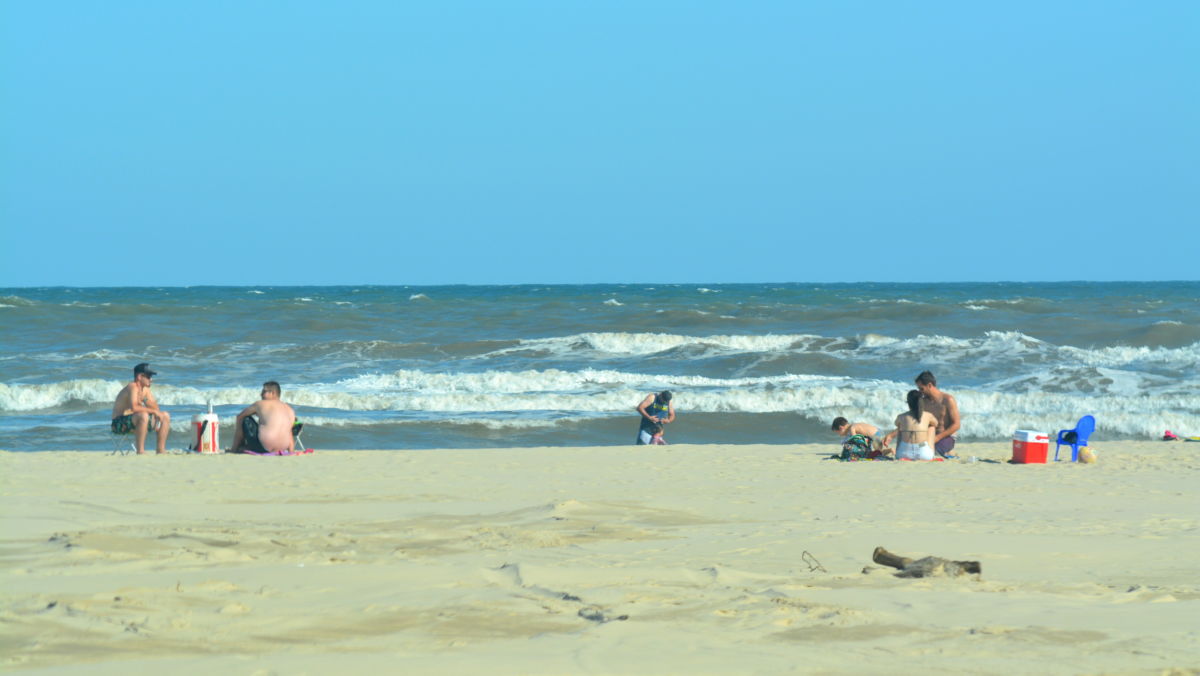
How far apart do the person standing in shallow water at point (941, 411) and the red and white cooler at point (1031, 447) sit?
772 millimetres

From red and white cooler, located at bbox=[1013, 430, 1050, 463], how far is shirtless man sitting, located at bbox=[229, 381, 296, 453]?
754 cm

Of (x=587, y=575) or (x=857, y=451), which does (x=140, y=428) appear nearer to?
(x=857, y=451)

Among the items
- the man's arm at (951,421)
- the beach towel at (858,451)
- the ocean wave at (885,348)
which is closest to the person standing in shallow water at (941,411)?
the man's arm at (951,421)

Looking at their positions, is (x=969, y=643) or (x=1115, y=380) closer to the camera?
(x=969, y=643)

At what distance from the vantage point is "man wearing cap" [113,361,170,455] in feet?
40.1

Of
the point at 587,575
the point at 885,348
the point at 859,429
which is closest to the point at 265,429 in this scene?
the point at 859,429

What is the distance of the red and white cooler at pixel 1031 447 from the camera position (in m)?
11.4

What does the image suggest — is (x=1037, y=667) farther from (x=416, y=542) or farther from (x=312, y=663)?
(x=416, y=542)

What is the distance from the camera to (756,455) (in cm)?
1248

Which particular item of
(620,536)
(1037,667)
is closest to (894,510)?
(620,536)

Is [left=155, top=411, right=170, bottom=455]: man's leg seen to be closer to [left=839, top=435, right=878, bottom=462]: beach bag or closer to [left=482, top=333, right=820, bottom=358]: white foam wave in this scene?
[left=839, top=435, right=878, bottom=462]: beach bag

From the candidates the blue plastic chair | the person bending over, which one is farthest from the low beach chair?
the blue plastic chair

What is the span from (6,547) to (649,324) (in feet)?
92.3

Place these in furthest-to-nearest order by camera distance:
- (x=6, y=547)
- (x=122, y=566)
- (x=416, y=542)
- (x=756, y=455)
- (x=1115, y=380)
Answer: (x=1115, y=380)
(x=756, y=455)
(x=416, y=542)
(x=6, y=547)
(x=122, y=566)
